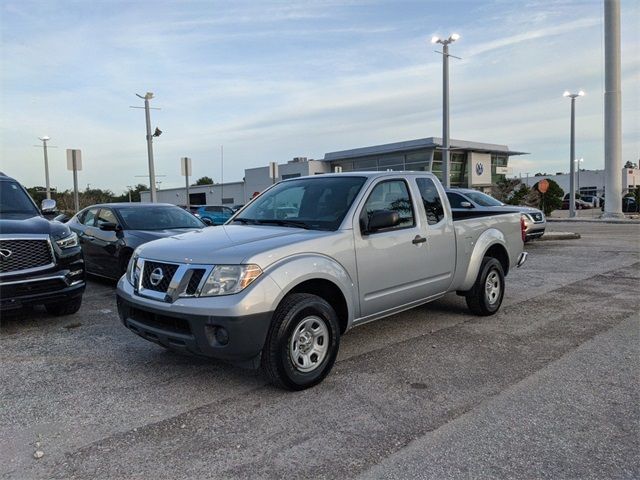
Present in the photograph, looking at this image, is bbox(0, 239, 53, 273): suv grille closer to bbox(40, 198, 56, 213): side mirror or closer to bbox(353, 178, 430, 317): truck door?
bbox(40, 198, 56, 213): side mirror

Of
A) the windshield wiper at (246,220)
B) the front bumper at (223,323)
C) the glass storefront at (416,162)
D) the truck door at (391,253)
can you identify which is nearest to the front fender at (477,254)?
the truck door at (391,253)

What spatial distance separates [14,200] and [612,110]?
32.8 meters

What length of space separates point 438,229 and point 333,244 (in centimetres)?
170

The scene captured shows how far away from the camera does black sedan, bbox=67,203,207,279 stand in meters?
8.45

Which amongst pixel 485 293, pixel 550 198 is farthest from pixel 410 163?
pixel 485 293

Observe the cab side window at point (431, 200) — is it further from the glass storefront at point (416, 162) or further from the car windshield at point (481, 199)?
the glass storefront at point (416, 162)

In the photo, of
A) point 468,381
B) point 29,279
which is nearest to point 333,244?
point 468,381

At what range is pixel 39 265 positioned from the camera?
5.90m

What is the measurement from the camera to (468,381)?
4.30 meters

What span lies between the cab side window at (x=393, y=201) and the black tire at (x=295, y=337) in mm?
1127

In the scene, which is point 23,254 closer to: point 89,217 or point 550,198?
point 89,217

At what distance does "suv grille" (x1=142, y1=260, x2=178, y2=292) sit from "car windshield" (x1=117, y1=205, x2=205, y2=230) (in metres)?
4.74

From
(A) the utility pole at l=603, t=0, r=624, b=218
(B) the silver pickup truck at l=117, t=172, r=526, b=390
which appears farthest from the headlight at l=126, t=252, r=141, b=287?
(A) the utility pole at l=603, t=0, r=624, b=218

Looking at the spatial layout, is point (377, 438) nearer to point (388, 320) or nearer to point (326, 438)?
point (326, 438)
